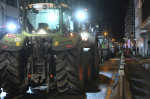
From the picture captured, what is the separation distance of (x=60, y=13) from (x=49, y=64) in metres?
1.93

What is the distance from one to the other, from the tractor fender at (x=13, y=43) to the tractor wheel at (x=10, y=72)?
202mm

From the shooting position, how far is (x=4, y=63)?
863 cm

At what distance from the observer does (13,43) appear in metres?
8.75

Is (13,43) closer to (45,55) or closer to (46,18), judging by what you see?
(45,55)

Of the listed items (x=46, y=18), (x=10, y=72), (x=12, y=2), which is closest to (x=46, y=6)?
(x=46, y=18)

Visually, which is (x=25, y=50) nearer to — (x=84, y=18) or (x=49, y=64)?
(x=49, y=64)

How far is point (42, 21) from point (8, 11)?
2422 cm

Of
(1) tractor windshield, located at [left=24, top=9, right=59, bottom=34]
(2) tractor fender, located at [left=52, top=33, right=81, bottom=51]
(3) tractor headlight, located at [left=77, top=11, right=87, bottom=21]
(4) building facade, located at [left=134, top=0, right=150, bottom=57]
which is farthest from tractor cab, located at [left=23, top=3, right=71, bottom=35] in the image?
(4) building facade, located at [left=134, top=0, right=150, bottom=57]

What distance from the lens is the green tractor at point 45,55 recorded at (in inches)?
333

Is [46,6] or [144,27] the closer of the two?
[46,6]

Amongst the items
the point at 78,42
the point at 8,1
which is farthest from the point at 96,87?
the point at 8,1

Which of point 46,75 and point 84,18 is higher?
point 84,18

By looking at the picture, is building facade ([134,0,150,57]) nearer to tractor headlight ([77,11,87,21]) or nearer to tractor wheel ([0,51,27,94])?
tractor headlight ([77,11,87,21])

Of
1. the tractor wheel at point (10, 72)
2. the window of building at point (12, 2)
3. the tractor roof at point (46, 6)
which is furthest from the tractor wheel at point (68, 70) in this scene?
the window of building at point (12, 2)
